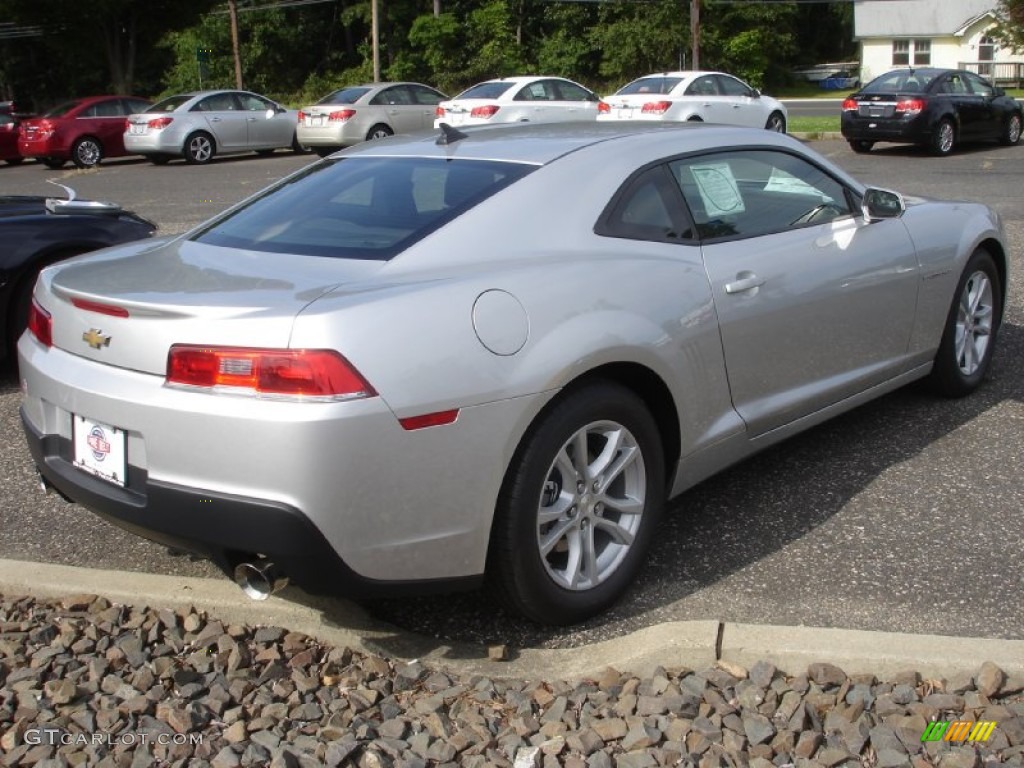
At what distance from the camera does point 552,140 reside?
4145mm

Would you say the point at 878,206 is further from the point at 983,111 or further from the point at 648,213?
the point at 983,111

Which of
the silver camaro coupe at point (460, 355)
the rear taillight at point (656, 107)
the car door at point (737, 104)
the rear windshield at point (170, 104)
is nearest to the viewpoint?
the silver camaro coupe at point (460, 355)

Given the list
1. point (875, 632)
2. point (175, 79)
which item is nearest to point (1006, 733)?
point (875, 632)

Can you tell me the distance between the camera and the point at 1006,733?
9.49 ft

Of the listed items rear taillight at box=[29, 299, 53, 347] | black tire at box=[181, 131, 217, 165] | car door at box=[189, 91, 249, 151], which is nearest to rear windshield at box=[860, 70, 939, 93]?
car door at box=[189, 91, 249, 151]

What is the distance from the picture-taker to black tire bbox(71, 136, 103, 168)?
2273 centimetres

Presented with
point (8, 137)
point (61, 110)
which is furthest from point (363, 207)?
point (8, 137)

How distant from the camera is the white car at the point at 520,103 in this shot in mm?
21391

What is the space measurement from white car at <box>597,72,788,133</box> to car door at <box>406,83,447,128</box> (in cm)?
391

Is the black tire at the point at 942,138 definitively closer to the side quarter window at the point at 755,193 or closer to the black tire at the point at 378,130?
the black tire at the point at 378,130

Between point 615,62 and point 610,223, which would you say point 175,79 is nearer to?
point 615,62

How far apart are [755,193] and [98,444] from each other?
8.30ft

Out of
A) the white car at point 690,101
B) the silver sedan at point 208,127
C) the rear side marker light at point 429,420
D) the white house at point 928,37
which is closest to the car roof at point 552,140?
the rear side marker light at point 429,420

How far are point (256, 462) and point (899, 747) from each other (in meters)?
1.73
